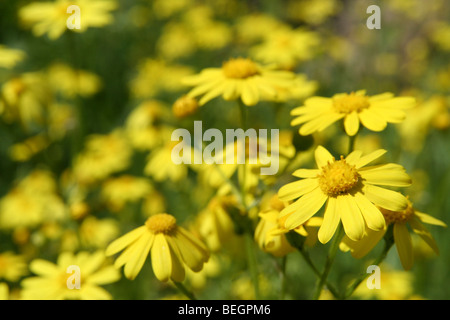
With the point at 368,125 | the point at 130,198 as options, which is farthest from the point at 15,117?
the point at 368,125

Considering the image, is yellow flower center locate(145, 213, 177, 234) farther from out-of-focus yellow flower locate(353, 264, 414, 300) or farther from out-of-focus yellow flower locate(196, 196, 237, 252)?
out-of-focus yellow flower locate(353, 264, 414, 300)

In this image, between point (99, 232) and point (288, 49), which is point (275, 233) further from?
point (288, 49)

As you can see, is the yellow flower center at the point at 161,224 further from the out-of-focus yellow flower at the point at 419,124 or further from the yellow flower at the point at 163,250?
the out-of-focus yellow flower at the point at 419,124

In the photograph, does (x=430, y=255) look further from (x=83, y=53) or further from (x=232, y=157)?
(x=83, y=53)

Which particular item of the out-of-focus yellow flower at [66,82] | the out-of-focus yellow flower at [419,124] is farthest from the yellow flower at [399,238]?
the out-of-focus yellow flower at [66,82]

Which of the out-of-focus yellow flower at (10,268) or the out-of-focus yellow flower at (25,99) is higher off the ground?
the out-of-focus yellow flower at (25,99)

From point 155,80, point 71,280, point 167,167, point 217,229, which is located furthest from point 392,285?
point 155,80

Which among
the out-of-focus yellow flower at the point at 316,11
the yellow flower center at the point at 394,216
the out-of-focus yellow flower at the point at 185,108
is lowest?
the yellow flower center at the point at 394,216
